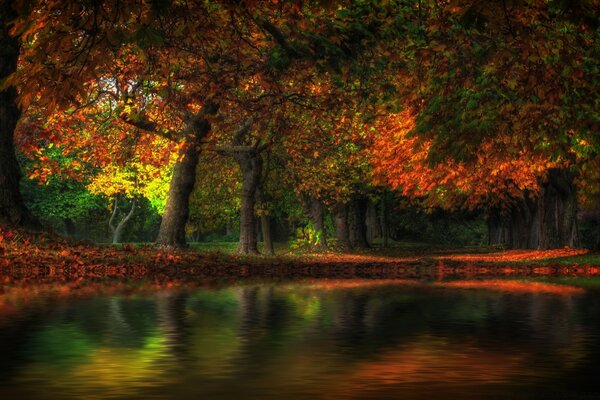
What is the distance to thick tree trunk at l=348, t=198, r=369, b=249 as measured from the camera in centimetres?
6931

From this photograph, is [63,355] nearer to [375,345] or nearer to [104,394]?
[104,394]

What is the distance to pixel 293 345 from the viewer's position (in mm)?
10250

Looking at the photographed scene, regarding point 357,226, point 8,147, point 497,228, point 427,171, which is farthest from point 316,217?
point 497,228

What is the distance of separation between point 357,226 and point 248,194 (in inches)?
984

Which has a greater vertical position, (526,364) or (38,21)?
(38,21)

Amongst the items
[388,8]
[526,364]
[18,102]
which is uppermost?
[388,8]

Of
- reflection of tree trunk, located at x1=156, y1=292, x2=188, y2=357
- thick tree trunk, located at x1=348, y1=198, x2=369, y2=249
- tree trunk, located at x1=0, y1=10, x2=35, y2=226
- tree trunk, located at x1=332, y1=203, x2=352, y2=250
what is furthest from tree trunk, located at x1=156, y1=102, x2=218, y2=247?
thick tree trunk, located at x1=348, y1=198, x2=369, y2=249

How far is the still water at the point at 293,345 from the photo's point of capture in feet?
25.1

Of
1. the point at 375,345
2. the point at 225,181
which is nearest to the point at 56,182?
the point at 225,181

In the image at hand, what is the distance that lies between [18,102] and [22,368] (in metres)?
4.53

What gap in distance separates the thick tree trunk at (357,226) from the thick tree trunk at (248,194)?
23.7m

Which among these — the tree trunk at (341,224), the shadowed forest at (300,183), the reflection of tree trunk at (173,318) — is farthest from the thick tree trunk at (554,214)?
the reflection of tree trunk at (173,318)

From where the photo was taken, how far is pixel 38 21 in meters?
12.2

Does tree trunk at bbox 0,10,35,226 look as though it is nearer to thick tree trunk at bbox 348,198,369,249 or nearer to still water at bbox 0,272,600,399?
still water at bbox 0,272,600,399
